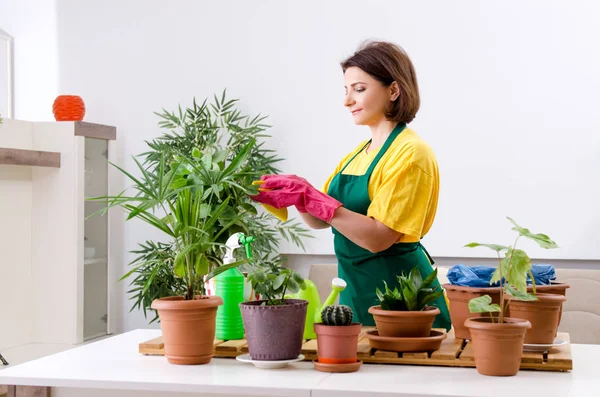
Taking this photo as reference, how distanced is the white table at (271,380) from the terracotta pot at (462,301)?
23cm

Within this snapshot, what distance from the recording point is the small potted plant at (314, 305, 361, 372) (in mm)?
1692

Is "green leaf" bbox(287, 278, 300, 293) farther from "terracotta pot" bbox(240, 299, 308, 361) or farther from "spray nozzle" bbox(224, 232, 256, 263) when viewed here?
"spray nozzle" bbox(224, 232, 256, 263)

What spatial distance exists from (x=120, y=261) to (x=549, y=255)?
8.32 ft

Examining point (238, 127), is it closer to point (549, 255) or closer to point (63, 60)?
point (63, 60)

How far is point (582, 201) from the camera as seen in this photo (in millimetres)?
4141

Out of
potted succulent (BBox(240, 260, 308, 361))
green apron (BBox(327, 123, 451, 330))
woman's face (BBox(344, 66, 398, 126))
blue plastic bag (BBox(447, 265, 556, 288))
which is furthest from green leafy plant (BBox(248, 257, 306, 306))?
woman's face (BBox(344, 66, 398, 126))

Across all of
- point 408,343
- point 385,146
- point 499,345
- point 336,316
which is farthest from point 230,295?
point 385,146

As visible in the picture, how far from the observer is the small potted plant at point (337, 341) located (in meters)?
1.69

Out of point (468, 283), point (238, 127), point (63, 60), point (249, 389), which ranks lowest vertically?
point (249, 389)

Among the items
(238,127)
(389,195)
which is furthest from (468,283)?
(238,127)

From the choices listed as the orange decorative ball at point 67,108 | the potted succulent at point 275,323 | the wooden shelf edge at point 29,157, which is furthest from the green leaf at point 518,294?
the orange decorative ball at point 67,108

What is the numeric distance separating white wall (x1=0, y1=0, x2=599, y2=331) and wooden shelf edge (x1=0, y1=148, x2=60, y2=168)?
59cm

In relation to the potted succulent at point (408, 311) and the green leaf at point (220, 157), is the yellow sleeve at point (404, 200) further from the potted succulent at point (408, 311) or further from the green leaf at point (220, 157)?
the green leaf at point (220, 157)

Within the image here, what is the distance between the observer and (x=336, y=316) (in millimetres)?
1708
